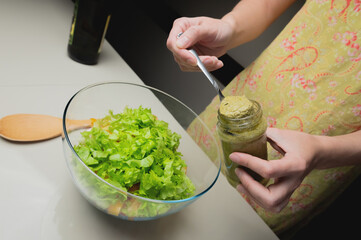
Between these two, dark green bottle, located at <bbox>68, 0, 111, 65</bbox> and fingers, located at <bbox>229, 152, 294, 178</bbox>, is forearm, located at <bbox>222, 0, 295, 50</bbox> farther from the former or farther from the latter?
fingers, located at <bbox>229, 152, 294, 178</bbox>

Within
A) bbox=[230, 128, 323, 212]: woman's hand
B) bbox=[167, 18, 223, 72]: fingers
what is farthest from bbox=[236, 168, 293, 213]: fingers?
bbox=[167, 18, 223, 72]: fingers

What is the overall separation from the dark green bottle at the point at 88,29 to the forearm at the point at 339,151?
0.71 metres

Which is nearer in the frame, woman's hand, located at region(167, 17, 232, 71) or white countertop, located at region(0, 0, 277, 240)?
white countertop, located at region(0, 0, 277, 240)

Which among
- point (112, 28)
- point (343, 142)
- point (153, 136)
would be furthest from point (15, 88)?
point (112, 28)

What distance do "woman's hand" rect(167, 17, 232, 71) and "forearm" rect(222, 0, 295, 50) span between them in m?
0.05

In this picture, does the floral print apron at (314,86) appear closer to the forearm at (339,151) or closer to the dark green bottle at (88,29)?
the forearm at (339,151)

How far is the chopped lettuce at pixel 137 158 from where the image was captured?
580 mm

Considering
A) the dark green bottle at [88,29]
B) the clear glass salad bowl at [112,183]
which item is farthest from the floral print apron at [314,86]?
the dark green bottle at [88,29]

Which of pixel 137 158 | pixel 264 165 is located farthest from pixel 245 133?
pixel 137 158

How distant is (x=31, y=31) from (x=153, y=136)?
70 centimetres

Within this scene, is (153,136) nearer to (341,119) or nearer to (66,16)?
(341,119)

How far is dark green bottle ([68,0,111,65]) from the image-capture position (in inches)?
38.4

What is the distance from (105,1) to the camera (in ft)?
3.19

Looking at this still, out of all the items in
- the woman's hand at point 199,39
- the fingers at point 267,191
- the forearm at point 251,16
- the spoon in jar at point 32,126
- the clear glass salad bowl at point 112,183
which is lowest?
the spoon in jar at point 32,126
